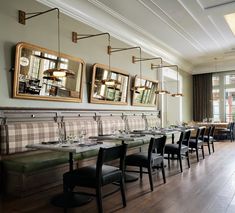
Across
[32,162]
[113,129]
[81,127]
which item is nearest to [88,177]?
[32,162]

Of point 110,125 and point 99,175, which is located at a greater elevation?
point 110,125

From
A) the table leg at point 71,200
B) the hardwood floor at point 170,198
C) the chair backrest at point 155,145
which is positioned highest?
the chair backrest at point 155,145

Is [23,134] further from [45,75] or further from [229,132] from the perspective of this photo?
[229,132]

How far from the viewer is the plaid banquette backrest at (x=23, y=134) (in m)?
4.00

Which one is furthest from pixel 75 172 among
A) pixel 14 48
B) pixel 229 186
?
pixel 229 186

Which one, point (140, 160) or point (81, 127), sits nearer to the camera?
point (140, 160)

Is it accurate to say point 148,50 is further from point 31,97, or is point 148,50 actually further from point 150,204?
point 150,204

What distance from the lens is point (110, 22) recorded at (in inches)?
257

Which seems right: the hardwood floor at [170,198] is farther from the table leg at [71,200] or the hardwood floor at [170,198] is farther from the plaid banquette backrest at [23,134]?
the plaid banquette backrest at [23,134]

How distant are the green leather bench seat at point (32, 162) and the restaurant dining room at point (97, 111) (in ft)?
0.05

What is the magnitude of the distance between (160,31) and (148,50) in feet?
3.37

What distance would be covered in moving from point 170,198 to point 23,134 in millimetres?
2575

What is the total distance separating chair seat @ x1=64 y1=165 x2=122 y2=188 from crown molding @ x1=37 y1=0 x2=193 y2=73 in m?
3.35

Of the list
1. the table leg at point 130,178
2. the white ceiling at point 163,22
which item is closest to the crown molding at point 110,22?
the white ceiling at point 163,22
